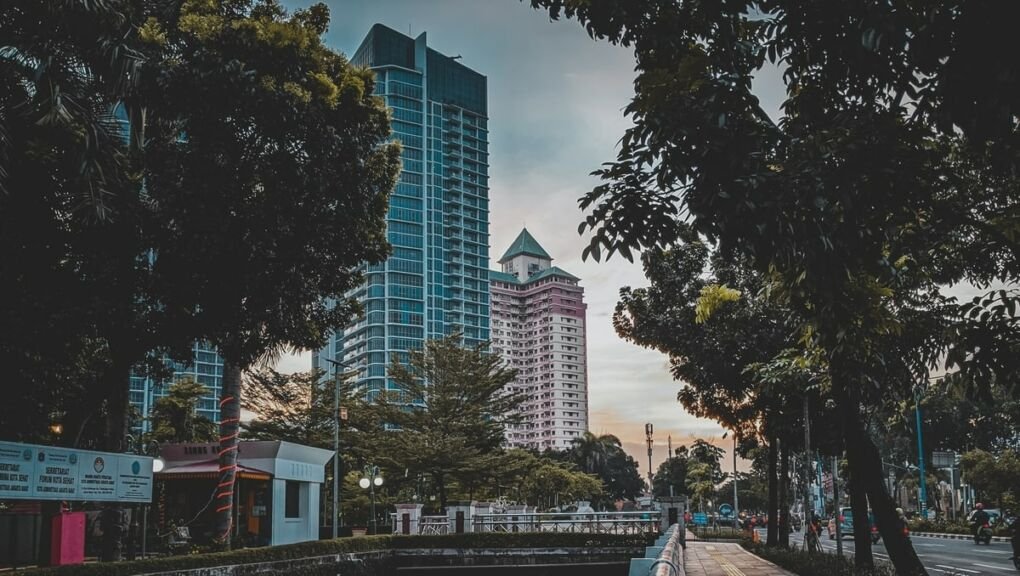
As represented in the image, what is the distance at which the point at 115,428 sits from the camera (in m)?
19.6

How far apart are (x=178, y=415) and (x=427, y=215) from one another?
113 metres

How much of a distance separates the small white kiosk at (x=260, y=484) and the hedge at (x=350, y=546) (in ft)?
5.83

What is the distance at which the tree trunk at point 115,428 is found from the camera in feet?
61.0

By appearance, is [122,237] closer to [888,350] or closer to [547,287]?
[888,350]

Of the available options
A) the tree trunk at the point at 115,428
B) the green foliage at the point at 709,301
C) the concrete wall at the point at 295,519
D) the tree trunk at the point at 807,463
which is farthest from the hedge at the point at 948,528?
the tree trunk at the point at 115,428

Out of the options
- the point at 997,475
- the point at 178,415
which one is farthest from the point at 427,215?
the point at 997,475

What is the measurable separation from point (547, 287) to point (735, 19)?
189966 millimetres

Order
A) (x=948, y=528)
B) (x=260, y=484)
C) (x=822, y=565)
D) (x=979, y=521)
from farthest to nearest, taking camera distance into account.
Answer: (x=948, y=528), (x=979, y=521), (x=260, y=484), (x=822, y=565)

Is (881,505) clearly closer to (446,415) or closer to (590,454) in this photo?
(446,415)

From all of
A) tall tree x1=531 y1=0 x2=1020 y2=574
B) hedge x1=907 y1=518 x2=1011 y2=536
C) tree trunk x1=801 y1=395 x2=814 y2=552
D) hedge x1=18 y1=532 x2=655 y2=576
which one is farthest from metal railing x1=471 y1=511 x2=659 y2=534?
tall tree x1=531 y1=0 x2=1020 y2=574

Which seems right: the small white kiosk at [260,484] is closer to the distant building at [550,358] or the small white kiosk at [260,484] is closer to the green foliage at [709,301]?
the green foliage at [709,301]

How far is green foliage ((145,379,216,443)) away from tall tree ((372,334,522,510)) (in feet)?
31.1

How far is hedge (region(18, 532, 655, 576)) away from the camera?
50.2 ft

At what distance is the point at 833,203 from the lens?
585 centimetres
